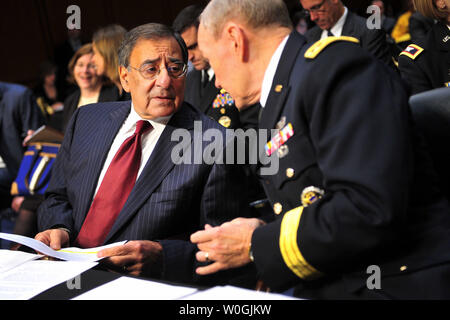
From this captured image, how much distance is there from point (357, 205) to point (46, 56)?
22.9 feet

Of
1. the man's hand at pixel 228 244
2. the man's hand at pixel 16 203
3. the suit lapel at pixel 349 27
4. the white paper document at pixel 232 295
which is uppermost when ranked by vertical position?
the suit lapel at pixel 349 27

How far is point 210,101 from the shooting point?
288cm

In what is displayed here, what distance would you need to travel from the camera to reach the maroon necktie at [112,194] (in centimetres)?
184

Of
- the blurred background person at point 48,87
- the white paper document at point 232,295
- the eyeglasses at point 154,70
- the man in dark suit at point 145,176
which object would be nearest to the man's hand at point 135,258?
the man in dark suit at point 145,176

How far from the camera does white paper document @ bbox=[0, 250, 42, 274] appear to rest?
1.39 m

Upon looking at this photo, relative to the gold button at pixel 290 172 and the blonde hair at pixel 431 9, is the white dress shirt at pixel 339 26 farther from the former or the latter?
the gold button at pixel 290 172

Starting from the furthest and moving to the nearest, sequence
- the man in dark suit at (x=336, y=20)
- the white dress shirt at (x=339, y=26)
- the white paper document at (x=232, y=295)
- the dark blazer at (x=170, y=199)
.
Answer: the white dress shirt at (x=339, y=26) < the man in dark suit at (x=336, y=20) < the dark blazer at (x=170, y=199) < the white paper document at (x=232, y=295)

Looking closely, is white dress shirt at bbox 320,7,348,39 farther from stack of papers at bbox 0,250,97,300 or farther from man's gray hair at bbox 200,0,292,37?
stack of papers at bbox 0,250,97,300

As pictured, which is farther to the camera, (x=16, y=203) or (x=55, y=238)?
(x=16, y=203)

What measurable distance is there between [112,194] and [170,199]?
0.23 m

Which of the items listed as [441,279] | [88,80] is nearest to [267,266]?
[441,279]

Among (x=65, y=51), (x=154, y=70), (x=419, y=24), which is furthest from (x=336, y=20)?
(x=65, y=51)

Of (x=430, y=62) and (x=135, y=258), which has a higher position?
(x=430, y=62)

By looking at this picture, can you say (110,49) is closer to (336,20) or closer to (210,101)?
(210,101)
